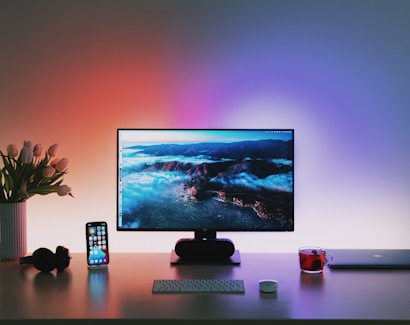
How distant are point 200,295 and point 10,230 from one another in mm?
928

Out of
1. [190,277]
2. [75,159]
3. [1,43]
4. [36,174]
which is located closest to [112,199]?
[75,159]

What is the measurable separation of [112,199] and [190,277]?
74cm

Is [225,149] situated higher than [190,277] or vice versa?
[225,149]

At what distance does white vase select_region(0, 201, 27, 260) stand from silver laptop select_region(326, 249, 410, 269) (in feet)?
4.17

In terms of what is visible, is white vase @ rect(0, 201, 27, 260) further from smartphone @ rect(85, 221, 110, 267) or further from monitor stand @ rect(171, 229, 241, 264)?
monitor stand @ rect(171, 229, 241, 264)

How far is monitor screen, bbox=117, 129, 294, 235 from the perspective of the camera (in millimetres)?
2182

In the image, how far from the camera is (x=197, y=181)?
7.16 feet

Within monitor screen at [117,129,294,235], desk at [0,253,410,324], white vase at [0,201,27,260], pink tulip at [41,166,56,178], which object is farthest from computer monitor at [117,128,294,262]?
white vase at [0,201,27,260]

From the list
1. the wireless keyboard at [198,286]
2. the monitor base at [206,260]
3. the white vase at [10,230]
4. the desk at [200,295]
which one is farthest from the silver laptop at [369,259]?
the white vase at [10,230]

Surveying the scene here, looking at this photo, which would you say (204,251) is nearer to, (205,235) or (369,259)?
(205,235)

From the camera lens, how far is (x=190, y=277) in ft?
6.37

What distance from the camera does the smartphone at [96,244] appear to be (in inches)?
82.1

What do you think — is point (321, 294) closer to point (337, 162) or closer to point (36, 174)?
point (337, 162)

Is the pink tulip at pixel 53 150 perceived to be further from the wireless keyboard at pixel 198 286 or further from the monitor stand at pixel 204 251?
the wireless keyboard at pixel 198 286
